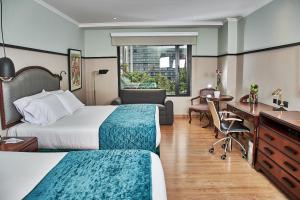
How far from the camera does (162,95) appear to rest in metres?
6.18

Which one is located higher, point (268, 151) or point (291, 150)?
point (291, 150)

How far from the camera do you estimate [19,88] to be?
3125 millimetres

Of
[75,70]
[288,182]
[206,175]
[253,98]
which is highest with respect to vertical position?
[75,70]

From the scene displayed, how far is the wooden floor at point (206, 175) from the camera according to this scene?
2.60m

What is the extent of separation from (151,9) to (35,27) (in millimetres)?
2129

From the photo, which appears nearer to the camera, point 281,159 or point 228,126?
point 281,159

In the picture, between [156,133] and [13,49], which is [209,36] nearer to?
[156,133]

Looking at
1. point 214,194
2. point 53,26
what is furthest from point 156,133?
point 53,26

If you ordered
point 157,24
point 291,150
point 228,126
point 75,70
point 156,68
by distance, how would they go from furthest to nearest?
point 156,68 → point 157,24 → point 75,70 → point 228,126 → point 291,150

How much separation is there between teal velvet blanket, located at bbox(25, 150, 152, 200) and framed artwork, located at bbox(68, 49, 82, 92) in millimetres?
3523

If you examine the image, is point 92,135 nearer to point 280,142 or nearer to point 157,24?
point 280,142

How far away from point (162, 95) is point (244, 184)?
12.0 feet

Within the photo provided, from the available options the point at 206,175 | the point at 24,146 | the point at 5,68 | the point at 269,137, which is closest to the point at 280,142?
the point at 269,137

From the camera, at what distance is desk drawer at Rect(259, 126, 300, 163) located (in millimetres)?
2332
